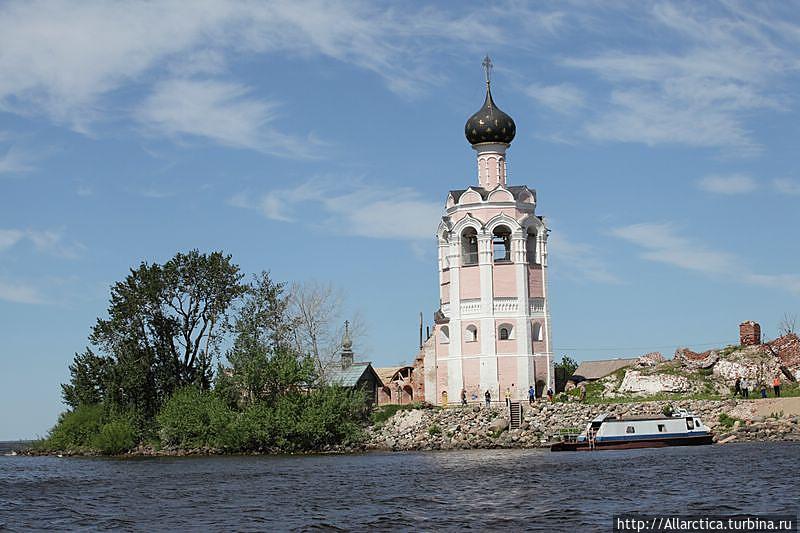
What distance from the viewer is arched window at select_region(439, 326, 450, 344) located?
61.1m

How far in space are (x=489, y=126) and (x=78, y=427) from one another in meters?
26.1

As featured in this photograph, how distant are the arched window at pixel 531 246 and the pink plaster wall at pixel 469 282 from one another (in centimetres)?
303

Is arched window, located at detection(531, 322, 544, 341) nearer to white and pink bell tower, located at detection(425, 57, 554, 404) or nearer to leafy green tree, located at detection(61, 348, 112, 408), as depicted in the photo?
white and pink bell tower, located at detection(425, 57, 554, 404)

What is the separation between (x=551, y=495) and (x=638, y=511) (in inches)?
166

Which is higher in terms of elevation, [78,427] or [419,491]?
[78,427]

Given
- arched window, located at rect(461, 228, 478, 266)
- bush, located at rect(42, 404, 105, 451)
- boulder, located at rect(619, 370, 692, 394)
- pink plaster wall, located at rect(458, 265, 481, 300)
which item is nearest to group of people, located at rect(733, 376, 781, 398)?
boulder, located at rect(619, 370, 692, 394)

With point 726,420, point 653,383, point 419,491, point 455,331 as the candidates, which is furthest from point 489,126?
point 419,491

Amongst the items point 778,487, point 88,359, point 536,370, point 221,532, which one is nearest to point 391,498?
point 221,532

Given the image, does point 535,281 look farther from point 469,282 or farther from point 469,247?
point 469,247

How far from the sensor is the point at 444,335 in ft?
201

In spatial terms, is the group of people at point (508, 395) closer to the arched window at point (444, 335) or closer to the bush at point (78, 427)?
the arched window at point (444, 335)

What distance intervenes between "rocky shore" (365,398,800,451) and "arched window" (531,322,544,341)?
16.0 ft

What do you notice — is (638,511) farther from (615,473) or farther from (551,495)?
(615,473)

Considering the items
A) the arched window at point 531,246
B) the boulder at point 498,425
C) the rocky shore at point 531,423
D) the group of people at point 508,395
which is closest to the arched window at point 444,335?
the group of people at point 508,395
